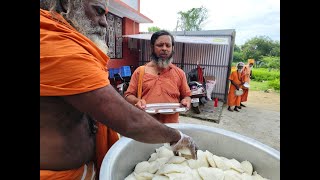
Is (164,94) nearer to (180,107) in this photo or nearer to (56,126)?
(180,107)

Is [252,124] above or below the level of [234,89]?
below

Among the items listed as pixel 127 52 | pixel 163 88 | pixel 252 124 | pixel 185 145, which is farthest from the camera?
pixel 127 52

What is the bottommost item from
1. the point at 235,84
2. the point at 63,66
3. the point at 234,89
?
the point at 234,89

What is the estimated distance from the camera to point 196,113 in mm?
7168

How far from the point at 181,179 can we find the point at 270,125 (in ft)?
21.3

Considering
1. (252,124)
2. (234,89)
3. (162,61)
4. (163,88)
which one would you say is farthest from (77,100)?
(234,89)

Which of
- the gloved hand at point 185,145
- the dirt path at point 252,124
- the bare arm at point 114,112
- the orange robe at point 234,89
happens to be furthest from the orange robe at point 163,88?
the orange robe at point 234,89

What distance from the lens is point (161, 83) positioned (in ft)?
9.10

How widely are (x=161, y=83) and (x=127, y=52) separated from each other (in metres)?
6.73

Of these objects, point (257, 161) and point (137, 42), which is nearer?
point (257, 161)

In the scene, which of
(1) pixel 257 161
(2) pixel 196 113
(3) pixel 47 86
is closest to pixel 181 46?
(2) pixel 196 113

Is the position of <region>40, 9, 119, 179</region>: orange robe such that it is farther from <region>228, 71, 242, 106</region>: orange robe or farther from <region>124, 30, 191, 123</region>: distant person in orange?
<region>228, 71, 242, 106</region>: orange robe

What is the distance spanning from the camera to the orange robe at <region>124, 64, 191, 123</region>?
2742mm

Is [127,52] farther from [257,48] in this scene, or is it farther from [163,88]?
[257,48]
